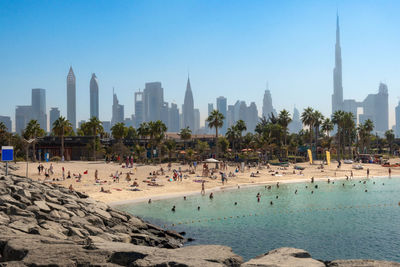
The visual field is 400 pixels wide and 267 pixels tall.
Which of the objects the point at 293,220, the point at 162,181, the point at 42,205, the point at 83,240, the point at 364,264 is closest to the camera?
the point at 364,264

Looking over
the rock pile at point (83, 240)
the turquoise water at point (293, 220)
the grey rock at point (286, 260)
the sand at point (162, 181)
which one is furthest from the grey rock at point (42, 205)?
the sand at point (162, 181)

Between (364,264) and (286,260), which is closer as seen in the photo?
(364,264)

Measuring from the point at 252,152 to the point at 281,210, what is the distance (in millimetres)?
58308

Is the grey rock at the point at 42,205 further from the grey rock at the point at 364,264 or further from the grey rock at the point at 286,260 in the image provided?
the grey rock at the point at 364,264

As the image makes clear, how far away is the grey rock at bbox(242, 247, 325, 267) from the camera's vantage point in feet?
32.2

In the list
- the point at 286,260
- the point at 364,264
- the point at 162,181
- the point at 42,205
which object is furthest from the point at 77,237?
the point at 162,181

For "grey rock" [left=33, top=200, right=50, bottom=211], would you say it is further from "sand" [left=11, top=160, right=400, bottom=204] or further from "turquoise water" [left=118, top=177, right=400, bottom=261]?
"sand" [left=11, top=160, right=400, bottom=204]

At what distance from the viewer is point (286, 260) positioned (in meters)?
10.2

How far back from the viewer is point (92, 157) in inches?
3297

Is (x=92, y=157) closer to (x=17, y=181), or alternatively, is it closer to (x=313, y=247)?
(x=17, y=181)

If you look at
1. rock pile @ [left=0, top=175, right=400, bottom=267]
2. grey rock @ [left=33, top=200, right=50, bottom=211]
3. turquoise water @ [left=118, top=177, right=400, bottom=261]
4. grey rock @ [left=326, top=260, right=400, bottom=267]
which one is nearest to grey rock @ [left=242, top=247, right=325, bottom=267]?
rock pile @ [left=0, top=175, right=400, bottom=267]

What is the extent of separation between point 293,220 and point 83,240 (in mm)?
20370

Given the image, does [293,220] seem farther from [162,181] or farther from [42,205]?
[162,181]

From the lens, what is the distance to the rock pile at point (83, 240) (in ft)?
33.6
